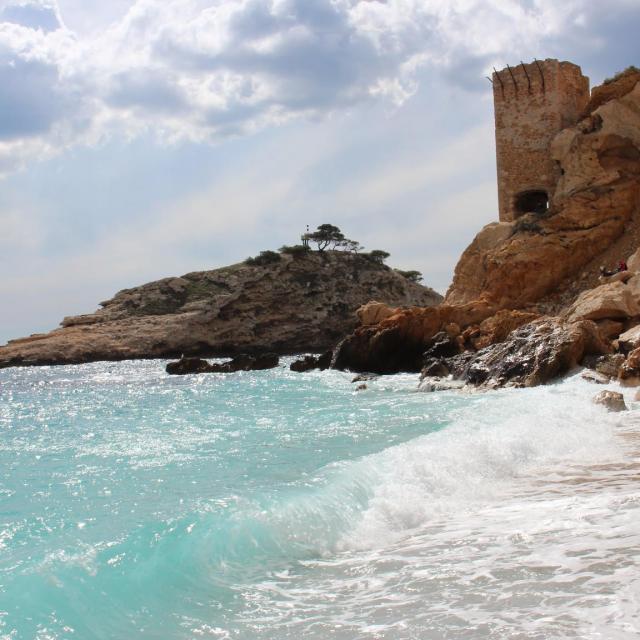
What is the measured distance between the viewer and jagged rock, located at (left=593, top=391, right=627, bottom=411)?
33.7 feet

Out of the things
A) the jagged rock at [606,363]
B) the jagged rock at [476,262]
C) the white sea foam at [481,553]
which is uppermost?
the jagged rock at [476,262]

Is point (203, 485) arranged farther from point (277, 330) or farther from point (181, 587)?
point (277, 330)

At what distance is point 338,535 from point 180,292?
54.5 m

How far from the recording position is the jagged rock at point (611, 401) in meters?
10.3

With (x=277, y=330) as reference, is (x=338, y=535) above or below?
below

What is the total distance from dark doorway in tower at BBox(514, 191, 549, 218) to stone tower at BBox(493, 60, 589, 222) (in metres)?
0.06

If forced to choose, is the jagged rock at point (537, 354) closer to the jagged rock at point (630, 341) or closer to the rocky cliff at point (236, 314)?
the jagged rock at point (630, 341)

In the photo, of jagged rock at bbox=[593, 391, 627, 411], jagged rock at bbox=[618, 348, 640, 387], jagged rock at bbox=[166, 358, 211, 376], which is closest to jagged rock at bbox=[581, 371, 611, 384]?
jagged rock at bbox=[618, 348, 640, 387]

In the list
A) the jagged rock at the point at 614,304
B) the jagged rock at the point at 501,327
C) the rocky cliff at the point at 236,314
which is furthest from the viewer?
the rocky cliff at the point at 236,314

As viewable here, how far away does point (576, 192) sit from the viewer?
2491cm

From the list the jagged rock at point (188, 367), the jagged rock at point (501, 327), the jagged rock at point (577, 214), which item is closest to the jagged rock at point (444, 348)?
the jagged rock at point (501, 327)

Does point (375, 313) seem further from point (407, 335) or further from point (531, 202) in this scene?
point (531, 202)

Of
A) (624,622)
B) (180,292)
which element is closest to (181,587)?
(624,622)

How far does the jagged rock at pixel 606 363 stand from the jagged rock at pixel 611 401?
11.7 feet
